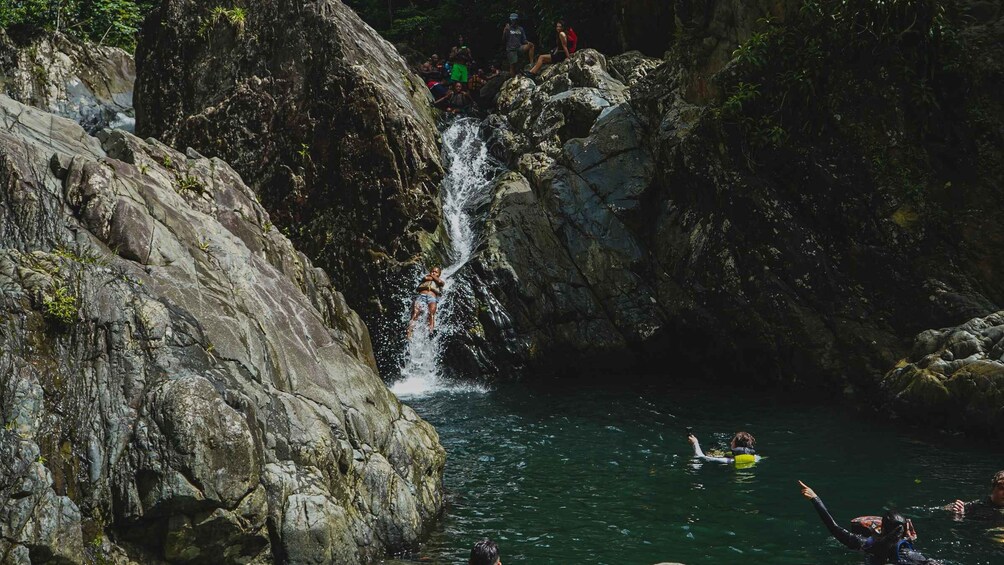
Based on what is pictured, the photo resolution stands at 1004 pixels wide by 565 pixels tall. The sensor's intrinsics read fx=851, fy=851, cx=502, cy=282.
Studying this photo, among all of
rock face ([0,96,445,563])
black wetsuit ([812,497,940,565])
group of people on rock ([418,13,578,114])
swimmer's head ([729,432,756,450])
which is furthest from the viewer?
group of people on rock ([418,13,578,114])

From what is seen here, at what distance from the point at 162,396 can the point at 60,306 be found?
1.41m

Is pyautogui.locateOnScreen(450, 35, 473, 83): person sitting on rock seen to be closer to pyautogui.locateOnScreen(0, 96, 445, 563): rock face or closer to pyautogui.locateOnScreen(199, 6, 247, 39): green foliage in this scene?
pyautogui.locateOnScreen(199, 6, 247, 39): green foliage

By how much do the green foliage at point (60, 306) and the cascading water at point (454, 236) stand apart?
1247 cm

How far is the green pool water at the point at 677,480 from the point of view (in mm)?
11227

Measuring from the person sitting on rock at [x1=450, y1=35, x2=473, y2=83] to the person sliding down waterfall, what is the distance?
11184 millimetres

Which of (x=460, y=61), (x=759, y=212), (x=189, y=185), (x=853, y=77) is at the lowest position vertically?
(x=189, y=185)

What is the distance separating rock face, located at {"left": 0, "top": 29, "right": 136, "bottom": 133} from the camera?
1136 inches

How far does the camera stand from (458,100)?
30516 millimetres

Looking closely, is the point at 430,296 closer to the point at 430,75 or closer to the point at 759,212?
the point at 759,212

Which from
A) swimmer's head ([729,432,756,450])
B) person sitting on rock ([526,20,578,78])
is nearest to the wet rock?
person sitting on rock ([526,20,578,78])

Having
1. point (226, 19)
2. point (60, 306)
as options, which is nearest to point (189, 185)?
point (60, 306)

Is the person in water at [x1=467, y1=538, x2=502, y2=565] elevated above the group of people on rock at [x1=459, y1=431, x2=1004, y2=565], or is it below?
above

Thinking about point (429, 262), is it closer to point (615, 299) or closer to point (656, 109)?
point (615, 299)

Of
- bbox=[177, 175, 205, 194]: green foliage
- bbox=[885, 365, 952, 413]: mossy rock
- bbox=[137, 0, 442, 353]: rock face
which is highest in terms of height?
bbox=[137, 0, 442, 353]: rock face
